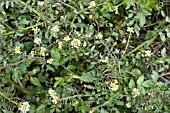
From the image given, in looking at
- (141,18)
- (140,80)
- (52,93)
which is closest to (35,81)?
(52,93)

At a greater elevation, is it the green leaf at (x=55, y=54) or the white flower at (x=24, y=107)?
the green leaf at (x=55, y=54)

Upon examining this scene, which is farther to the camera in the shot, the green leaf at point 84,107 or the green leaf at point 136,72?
the green leaf at point 136,72

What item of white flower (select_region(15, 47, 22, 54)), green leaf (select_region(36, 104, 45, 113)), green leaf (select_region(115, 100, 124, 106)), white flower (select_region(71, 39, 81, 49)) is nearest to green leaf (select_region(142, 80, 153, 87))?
green leaf (select_region(115, 100, 124, 106))

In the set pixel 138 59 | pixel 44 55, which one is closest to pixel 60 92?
pixel 44 55

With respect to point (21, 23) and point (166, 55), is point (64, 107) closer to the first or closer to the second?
point (21, 23)

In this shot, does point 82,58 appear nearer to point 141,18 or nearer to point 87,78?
point 87,78

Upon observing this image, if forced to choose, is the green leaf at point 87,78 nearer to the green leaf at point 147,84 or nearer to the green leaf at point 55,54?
the green leaf at point 55,54

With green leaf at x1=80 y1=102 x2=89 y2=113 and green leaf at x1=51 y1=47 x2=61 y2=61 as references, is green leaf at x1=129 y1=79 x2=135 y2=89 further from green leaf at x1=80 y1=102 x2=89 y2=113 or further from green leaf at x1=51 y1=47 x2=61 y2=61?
green leaf at x1=51 y1=47 x2=61 y2=61

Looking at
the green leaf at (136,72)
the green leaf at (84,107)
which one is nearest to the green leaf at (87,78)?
the green leaf at (84,107)
